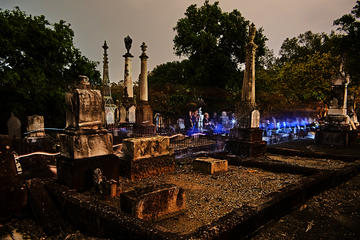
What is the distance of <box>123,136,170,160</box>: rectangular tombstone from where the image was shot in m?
5.49

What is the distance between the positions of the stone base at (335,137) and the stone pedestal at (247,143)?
→ 5.64m

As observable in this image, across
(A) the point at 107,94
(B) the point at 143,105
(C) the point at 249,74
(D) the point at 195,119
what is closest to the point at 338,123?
(C) the point at 249,74

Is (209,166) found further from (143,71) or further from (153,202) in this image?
(143,71)

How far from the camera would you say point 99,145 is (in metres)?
4.53

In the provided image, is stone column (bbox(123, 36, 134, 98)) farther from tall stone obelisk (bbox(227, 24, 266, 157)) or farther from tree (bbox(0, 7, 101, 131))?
tall stone obelisk (bbox(227, 24, 266, 157))

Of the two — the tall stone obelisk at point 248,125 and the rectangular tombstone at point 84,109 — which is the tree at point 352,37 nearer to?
the tall stone obelisk at point 248,125

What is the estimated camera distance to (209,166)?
614 cm

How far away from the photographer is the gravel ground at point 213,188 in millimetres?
3543

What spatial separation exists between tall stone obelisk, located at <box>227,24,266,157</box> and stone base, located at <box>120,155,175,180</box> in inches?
134

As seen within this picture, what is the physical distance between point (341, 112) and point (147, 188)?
12.8 m

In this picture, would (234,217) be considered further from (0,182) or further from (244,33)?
(244,33)

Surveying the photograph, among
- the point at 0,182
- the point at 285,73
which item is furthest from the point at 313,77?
the point at 0,182

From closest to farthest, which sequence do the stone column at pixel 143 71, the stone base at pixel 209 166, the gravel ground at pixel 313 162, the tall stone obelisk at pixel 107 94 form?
the stone base at pixel 209 166 < the gravel ground at pixel 313 162 < the stone column at pixel 143 71 < the tall stone obelisk at pixel 107 94

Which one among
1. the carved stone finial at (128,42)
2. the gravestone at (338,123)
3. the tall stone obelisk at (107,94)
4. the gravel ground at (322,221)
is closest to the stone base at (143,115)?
the tall stone obelisk at (107,94)
